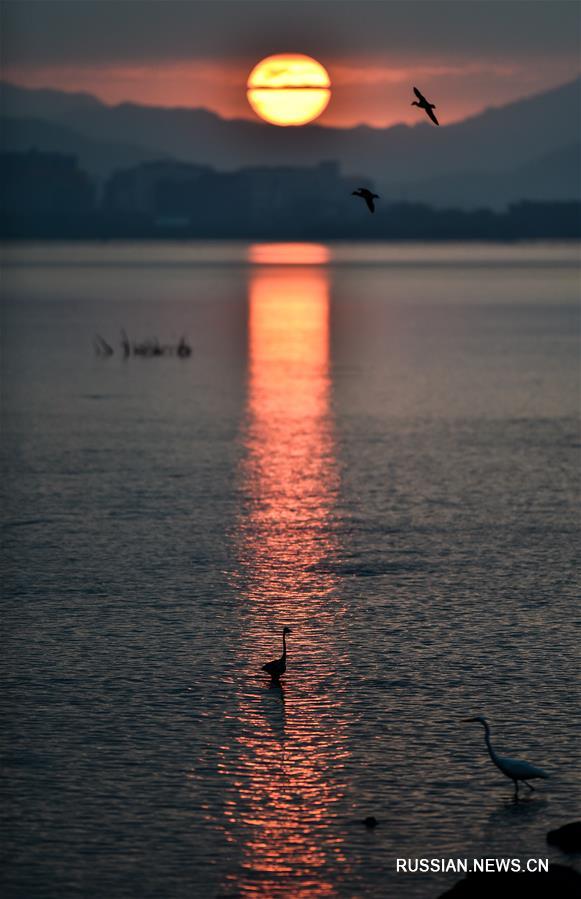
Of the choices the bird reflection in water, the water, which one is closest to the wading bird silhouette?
the water

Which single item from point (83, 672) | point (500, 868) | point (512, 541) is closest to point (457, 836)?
point (500, 868)

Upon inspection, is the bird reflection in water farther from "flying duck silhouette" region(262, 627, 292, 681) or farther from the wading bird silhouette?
the wading bird silhouette

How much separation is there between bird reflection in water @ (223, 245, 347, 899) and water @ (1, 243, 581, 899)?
0.22 feet

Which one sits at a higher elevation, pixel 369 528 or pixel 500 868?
pixel 369 528

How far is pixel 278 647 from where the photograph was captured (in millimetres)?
31641

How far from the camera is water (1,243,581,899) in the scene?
2261cm

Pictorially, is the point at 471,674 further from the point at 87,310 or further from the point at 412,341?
the point at 87,310

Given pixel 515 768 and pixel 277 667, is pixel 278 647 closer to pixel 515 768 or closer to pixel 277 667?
pixel 277 667

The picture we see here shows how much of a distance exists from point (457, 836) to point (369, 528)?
72.4 ft

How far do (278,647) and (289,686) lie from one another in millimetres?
2398

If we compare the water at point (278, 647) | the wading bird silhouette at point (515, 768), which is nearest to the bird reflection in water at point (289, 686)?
the water at point (278, 647)

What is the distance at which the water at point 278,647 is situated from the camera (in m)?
22.6

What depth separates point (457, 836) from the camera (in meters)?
22.5

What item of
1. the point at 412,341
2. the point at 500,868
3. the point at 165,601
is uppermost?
the point at 412,341
